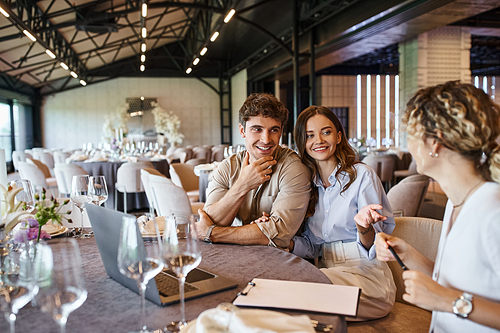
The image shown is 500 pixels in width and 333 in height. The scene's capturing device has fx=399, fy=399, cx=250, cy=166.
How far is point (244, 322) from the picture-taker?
2.70ft

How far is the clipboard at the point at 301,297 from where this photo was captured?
105 centimetres

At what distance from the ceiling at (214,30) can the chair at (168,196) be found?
382cm

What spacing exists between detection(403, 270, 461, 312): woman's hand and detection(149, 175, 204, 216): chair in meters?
2.58

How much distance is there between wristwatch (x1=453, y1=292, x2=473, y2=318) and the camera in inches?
41.1

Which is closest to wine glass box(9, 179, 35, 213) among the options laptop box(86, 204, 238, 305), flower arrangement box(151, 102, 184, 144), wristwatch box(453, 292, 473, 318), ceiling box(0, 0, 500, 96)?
laptop box(86, 204, 238, 305)

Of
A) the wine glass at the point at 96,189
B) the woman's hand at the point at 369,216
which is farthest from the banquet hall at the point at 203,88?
the woman's hand at the point at 369,216

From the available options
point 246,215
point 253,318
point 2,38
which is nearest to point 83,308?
point 253,318

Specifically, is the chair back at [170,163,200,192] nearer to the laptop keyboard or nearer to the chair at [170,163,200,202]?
the chair at [170,163,200,202]

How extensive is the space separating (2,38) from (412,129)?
1041 cm

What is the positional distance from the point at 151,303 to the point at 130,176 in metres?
5.36

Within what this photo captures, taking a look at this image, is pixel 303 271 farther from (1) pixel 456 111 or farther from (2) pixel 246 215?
(2) pixel 246 215

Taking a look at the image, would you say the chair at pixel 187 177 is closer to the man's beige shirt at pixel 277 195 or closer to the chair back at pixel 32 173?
the chair back at pixel 32 173

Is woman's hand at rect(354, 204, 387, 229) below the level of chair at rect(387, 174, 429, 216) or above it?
above

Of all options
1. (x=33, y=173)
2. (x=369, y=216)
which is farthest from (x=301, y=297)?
(x=33, y=173)
